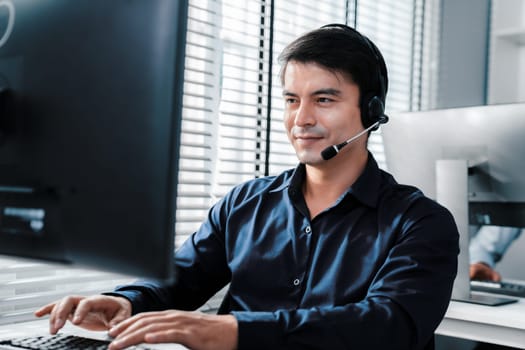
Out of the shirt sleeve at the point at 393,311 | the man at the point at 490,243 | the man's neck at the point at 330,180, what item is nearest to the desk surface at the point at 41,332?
the shirt sleeve at the point at 393,311

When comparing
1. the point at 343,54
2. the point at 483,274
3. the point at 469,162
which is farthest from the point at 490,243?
the point at 343,54

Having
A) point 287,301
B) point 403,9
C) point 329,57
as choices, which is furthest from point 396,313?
point 403,9

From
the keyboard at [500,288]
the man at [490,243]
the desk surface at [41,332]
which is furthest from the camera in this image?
the man at [490,243]

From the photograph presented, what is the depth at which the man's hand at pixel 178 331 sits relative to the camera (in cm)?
81

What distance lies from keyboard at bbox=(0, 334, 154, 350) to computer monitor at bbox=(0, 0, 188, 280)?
6.8 inches

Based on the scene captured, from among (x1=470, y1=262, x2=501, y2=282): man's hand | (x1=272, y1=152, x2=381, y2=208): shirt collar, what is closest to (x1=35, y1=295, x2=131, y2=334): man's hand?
(x1=272, y1=152, x2=381, y2=208): shirt collar

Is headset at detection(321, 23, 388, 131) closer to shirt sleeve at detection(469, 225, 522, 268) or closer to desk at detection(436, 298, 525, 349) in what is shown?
desk at detection(436, 298, 525, 349)

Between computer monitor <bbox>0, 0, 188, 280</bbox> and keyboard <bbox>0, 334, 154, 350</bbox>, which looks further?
keyboard <bbox>0, 334, 154, 350</bbox>

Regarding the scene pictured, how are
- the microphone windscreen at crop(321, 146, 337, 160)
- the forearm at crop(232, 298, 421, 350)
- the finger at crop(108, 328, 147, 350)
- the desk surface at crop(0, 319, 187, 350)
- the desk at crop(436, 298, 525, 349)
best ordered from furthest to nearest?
the desk at crop(436, 298, 525, 349)
the microphone windscreen at crop(321, 146, 337, 160)
the desk surface at crop(0, 319, 187, 350)
the forearm at crop(232, 298, 421, 350)
the finger at crop(108, 328, 147, 350)

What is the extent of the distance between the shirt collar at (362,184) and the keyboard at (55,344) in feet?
2.10

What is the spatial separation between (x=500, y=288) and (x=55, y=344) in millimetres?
1495

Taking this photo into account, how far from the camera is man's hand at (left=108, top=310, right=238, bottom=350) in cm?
81

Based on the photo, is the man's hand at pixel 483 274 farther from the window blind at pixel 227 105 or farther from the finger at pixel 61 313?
the finger at pixel 61 313

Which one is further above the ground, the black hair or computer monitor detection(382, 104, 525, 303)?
the black hair
